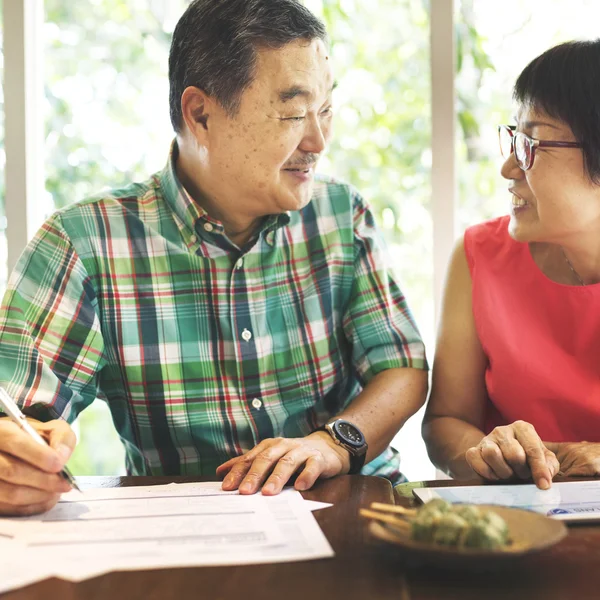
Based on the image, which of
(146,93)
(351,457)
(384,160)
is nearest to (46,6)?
(146,93)

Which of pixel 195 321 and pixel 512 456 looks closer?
pixel 512 456

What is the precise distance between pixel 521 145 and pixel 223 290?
732mm

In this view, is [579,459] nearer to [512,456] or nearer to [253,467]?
[512,456]

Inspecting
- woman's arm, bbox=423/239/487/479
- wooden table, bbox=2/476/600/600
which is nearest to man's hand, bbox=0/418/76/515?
wooden table, bbox=2/476/600/600

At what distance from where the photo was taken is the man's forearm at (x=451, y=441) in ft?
5.24

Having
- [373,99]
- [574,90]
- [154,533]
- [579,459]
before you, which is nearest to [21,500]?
[154,533]

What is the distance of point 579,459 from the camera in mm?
1395

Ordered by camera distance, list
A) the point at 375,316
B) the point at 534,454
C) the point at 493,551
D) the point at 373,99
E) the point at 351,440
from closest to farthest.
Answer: the point at 493,551 → the point at 534,454 → the point at 351,440 → the point at 375,316 → the point at 373,99

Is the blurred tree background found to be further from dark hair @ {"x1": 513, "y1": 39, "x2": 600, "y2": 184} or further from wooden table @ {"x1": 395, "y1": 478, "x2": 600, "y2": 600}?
wooden table @ {"x1": 395, "y1": 478, "x2": 600, "y2": 600}

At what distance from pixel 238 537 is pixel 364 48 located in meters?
1.83

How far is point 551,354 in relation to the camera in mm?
1737

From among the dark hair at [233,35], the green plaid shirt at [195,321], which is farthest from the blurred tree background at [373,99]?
the dark hair at [233,35]

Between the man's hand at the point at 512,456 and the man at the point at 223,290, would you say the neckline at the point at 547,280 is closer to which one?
the man at the point at 223,290

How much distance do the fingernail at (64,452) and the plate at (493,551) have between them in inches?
20.2
